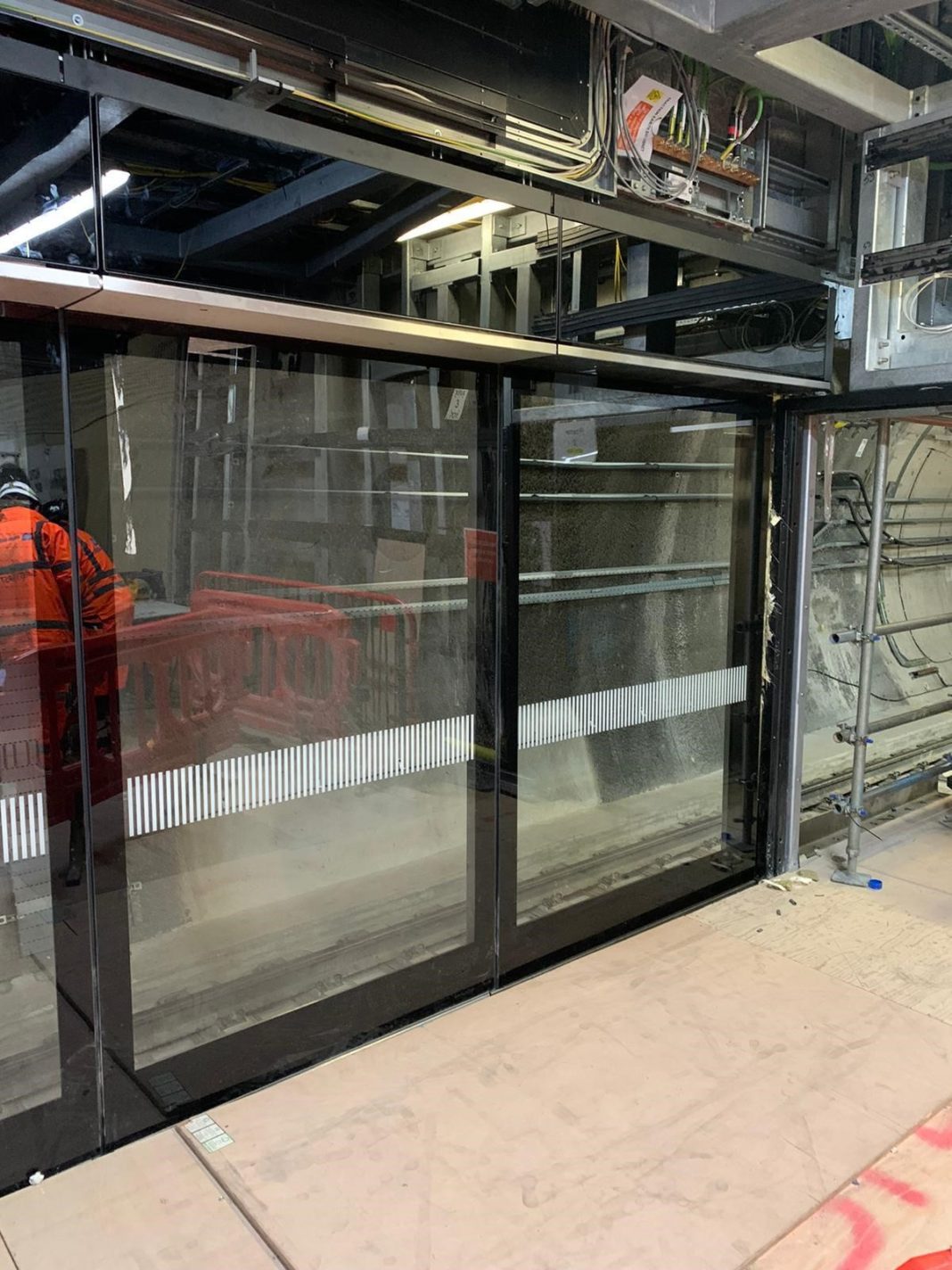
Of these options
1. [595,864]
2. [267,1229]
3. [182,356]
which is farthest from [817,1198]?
[182,356]

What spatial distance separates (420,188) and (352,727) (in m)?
1.34

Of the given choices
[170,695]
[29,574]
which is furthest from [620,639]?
[29,574]

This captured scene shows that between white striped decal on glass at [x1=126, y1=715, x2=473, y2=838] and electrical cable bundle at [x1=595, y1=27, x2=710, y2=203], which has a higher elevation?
electrical cable bundle at [x1=595, y1=27, x2=710, y2=203]

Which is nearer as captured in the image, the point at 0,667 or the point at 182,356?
the point at 0,667

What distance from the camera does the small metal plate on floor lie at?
210cm

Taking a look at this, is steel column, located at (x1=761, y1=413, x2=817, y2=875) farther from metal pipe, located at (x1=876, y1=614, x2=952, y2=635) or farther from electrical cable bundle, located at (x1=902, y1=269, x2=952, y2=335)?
electrical cable bundle, located at (x1=902, y1=269, x2=952, y2=335)

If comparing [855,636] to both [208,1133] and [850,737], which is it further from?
[208,1133]

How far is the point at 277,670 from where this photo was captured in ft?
7.76

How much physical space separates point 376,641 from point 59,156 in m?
1.34

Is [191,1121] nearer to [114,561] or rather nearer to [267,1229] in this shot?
[267,1229]

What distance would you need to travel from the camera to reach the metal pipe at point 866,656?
3379 mm

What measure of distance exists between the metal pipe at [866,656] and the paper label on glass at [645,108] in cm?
134

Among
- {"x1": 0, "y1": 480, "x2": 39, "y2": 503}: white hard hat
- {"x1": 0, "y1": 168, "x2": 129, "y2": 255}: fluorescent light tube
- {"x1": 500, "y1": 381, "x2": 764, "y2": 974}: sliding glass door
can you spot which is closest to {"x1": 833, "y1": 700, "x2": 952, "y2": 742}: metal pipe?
{"x1": 500, "y1": 381, "x2": 764, "y2": 974}: sliding glass door

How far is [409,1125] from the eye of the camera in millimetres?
2156
